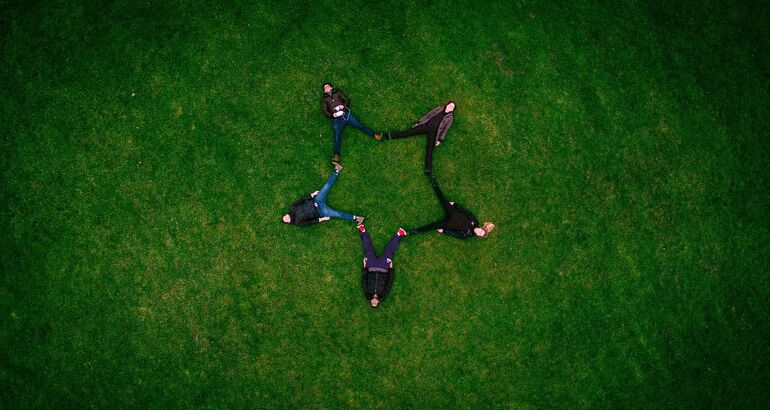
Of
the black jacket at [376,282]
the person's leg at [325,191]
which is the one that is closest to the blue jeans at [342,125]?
the person's leg at [325,191]

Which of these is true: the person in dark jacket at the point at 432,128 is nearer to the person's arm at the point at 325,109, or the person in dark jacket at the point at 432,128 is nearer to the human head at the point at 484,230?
the person's arm at the point at 325,109

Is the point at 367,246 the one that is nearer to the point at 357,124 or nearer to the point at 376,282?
the point at 376,282

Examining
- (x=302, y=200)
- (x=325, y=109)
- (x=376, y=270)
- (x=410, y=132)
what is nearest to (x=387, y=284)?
(x=376, y=270)

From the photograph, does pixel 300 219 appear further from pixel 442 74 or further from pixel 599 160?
pixel 599 160

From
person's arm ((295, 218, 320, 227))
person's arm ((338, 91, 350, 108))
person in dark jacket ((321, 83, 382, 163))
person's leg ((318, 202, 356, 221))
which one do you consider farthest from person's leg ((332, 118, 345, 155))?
person's arm ((295, 218, 320, 227))

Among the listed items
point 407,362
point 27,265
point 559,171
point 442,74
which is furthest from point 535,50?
point 27,265

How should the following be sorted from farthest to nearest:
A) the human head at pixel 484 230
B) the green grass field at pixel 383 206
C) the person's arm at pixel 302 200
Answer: the green grass field at pixel 383 206 < the person's arm at pixel 302 200 < the human head at pixel 484 230

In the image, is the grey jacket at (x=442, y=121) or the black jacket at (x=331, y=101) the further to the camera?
the grey jacket at (x=442, y=121)
